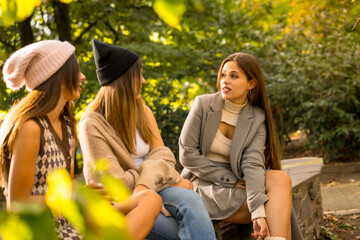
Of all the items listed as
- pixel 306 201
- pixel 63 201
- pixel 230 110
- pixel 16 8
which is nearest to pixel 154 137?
pixel 230 110

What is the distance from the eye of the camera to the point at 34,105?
81.1 inches

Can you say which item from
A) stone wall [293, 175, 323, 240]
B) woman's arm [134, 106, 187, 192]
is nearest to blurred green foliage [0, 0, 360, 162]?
stone wall [293, 175, 323, 240]

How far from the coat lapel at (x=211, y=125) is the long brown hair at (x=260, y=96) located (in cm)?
24

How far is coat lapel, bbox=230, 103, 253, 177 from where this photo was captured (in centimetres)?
306

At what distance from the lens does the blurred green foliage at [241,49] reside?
23.2 feet

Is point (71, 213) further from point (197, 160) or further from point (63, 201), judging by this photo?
point (197, 160)

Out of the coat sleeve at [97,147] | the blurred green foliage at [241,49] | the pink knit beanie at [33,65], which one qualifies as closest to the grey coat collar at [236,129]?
the coat sleeve at [97,147]

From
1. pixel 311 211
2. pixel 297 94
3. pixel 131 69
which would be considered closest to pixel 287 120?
pixel 297 94

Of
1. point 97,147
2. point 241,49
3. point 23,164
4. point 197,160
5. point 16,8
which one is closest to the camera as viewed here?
point 16,8

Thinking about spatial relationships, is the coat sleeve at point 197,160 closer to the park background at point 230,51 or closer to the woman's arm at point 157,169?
the woman's arm at point 157,169

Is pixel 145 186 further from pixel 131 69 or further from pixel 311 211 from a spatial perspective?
pixel 311 211

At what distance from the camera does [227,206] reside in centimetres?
295

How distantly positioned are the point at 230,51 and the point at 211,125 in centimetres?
630

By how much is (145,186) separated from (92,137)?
41cm
